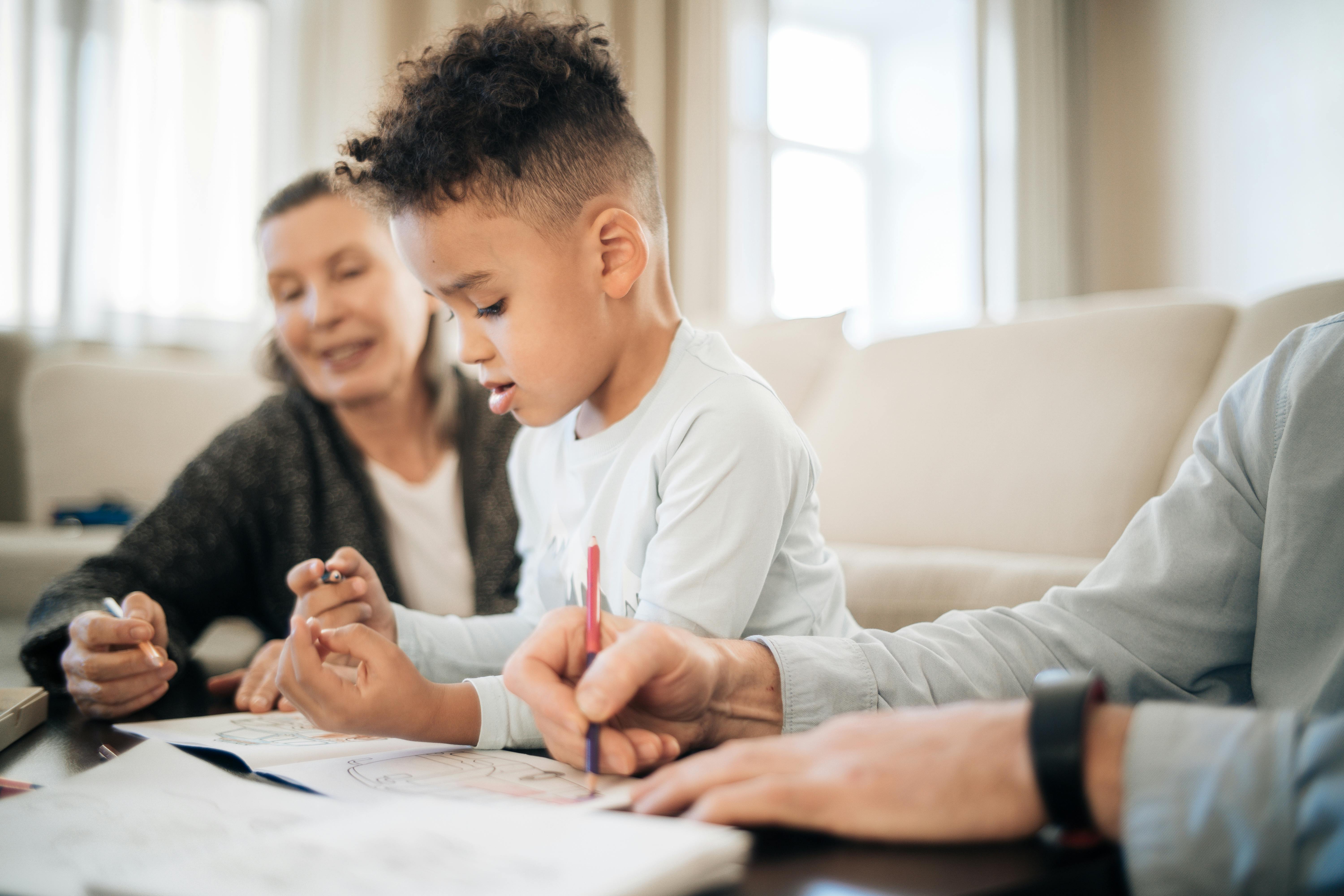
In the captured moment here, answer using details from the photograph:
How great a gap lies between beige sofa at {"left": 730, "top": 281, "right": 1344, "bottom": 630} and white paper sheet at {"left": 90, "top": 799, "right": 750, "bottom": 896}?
3.24ft

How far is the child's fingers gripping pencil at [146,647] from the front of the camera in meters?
0.84

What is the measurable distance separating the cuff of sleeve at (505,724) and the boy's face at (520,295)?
314mm

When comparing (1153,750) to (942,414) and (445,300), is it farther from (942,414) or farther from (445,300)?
(942,414)

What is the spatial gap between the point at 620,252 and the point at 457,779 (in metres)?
0.51

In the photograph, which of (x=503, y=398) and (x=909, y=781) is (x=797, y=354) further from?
(x=909, y=781)

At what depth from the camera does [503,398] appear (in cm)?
91

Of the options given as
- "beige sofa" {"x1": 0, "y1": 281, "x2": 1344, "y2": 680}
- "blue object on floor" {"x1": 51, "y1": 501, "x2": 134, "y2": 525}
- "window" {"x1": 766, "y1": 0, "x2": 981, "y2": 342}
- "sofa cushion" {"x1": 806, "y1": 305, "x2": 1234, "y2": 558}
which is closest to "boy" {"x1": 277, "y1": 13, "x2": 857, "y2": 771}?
"beige sofa" {"x1": 0, "y1": 281, "x2": 1344, "y2": 680}

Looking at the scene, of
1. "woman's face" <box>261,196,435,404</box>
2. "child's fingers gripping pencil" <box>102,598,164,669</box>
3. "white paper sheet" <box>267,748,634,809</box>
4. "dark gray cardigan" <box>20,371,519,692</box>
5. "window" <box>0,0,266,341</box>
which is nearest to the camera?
"white paper sheet" <box>267,748,634,809</box>

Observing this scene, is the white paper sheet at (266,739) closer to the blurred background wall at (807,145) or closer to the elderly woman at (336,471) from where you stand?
the elderly woman at (336,471)

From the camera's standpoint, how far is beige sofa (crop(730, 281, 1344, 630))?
137 centimetres

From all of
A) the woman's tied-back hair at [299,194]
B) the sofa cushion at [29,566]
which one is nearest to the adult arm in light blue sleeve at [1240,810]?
the woman's tied-back hair at [299,194]

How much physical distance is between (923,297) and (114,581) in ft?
12.9

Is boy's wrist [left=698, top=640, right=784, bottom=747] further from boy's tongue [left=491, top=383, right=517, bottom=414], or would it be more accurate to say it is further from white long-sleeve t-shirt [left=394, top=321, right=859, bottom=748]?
boy's tongue [left=491, top=383, right=517, bottom=414]

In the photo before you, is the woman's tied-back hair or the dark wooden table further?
the woman's tied-back hair
